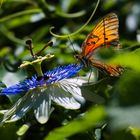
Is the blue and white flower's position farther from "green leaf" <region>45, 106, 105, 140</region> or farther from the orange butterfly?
"green leaf" <region>45, 106, 105, 140</region>

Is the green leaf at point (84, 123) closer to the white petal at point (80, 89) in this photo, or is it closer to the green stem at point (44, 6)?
the white petal at point (80, 89)

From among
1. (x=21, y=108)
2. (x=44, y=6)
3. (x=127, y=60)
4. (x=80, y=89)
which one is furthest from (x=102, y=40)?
(x=44, y=6)

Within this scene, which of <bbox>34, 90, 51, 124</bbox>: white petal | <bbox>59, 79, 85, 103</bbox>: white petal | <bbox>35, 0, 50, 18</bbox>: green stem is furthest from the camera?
<bbox>35, 0, 50, 18</bbox>: green stem

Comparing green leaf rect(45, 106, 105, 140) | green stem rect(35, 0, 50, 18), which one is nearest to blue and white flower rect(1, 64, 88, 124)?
green leaf rect(45, 106, 105, 140)

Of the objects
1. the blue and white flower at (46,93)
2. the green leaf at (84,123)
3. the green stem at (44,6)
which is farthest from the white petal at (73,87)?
the green stem at (44,6)

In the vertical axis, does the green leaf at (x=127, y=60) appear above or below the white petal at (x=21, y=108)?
above
